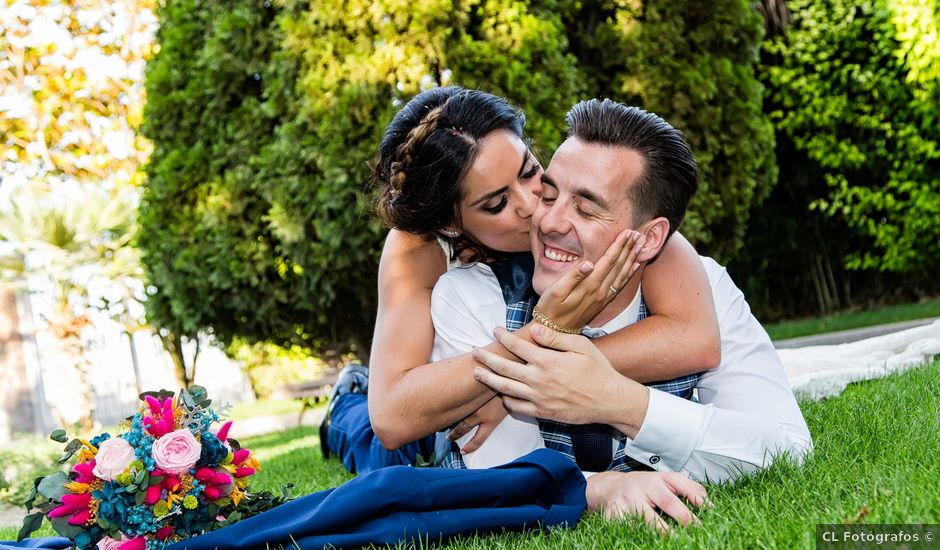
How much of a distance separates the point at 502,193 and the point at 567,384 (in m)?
0.99

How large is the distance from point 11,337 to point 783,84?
12904 mm

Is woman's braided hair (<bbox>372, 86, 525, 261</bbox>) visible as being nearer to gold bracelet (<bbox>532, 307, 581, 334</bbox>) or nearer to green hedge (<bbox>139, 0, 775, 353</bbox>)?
gold bracelet (<bbox>532, 307, 581, 334</bbox>)

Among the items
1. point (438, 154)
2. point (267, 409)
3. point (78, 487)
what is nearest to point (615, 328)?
point (438, 154)

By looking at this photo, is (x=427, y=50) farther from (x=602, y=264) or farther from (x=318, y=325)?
(x=602, y=264)

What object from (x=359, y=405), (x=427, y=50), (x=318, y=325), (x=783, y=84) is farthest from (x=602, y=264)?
(x=783, y=84)

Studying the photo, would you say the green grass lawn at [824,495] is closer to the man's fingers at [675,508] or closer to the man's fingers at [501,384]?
the man's fingers at [675,508]

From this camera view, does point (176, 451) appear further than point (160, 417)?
No

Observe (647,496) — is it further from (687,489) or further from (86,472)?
(86,472)

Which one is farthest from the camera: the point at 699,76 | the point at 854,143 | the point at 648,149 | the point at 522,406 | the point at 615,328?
the point at 854,143

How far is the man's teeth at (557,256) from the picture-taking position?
3164 millimetres

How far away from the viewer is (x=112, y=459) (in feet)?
8.63

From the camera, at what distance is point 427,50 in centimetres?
701

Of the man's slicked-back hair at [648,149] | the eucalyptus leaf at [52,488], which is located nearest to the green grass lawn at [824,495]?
the man's slicked-back hair at [648,149]

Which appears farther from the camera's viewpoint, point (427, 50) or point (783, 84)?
point (783, 84)
